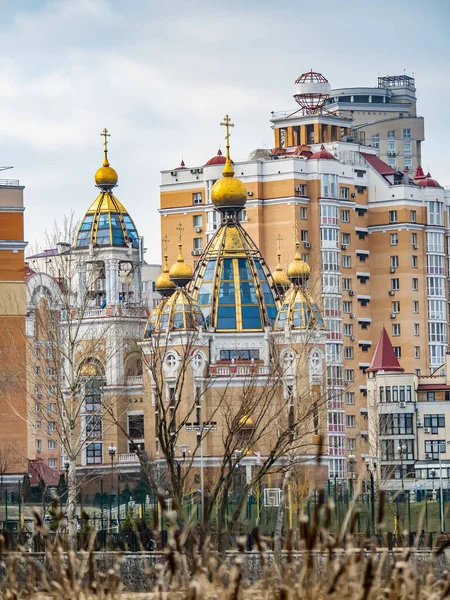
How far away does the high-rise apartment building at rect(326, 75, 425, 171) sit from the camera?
15462 centimetres

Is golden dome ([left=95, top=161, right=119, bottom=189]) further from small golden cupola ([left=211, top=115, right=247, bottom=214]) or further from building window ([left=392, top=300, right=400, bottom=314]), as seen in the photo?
building window ([left=392, top=300, right=400, bottom=314])

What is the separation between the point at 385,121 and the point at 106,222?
59.1m

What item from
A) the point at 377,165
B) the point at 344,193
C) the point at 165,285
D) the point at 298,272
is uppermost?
the point at 377,165

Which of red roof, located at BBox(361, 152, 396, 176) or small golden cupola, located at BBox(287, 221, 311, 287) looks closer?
small golden cupola, located at BBox(287, 221, 311, 287)

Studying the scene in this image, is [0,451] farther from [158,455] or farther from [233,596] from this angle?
[233,596]

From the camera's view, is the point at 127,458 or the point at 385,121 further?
the point at 385,121

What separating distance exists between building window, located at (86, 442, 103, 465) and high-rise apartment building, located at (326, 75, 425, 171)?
6079 cm

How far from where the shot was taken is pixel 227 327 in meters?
→ 97.1

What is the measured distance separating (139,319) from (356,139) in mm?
44494

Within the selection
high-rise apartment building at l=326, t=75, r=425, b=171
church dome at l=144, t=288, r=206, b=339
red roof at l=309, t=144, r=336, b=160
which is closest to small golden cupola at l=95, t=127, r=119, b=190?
church dome at l=144, t=288, r=206, b=339

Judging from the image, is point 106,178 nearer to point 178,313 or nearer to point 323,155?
point 178,313

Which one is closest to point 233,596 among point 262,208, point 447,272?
point 262,208

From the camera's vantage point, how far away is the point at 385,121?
155125 millimetres

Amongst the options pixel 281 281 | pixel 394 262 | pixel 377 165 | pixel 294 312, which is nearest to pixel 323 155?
pixel 377 165
